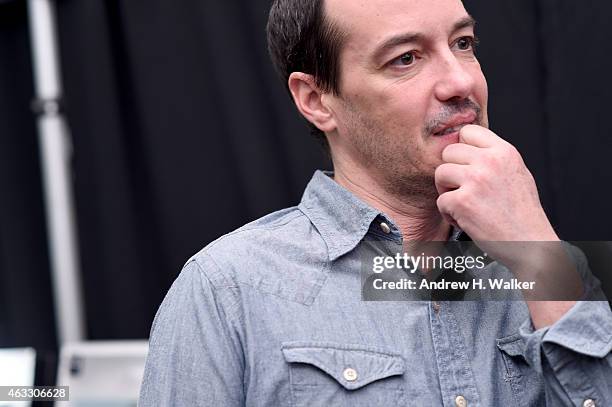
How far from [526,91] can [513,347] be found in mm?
851

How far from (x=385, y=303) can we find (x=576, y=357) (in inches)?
13.9

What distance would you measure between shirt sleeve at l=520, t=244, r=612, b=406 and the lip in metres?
0.41

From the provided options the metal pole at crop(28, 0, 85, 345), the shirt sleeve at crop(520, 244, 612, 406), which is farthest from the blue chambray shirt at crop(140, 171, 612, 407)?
the metal pole at crop(28, 0, 85, 345)

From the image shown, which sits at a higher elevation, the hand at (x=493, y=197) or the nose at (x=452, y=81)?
the nose at (x=452, y=81)

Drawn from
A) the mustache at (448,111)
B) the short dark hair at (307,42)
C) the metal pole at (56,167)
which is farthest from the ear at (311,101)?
the metal pole at (56,167)

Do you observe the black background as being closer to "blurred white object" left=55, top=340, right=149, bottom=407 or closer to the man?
"blurred white object" left=55, top=340, right=149, bottom=407

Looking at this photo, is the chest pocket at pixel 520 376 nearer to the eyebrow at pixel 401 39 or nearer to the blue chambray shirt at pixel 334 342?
the blue chambray shirt at pixel 334 342

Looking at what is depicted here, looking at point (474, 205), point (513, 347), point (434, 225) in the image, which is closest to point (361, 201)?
point (434, 225)

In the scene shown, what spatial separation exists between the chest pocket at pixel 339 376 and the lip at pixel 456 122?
0.46 m

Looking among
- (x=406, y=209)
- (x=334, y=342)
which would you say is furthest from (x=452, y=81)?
(x=334, y=342)

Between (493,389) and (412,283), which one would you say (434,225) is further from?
(493,389)

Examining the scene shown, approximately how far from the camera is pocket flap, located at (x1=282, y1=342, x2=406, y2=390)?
136cm

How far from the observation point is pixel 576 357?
1.33 m

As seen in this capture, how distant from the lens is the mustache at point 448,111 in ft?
4.95
